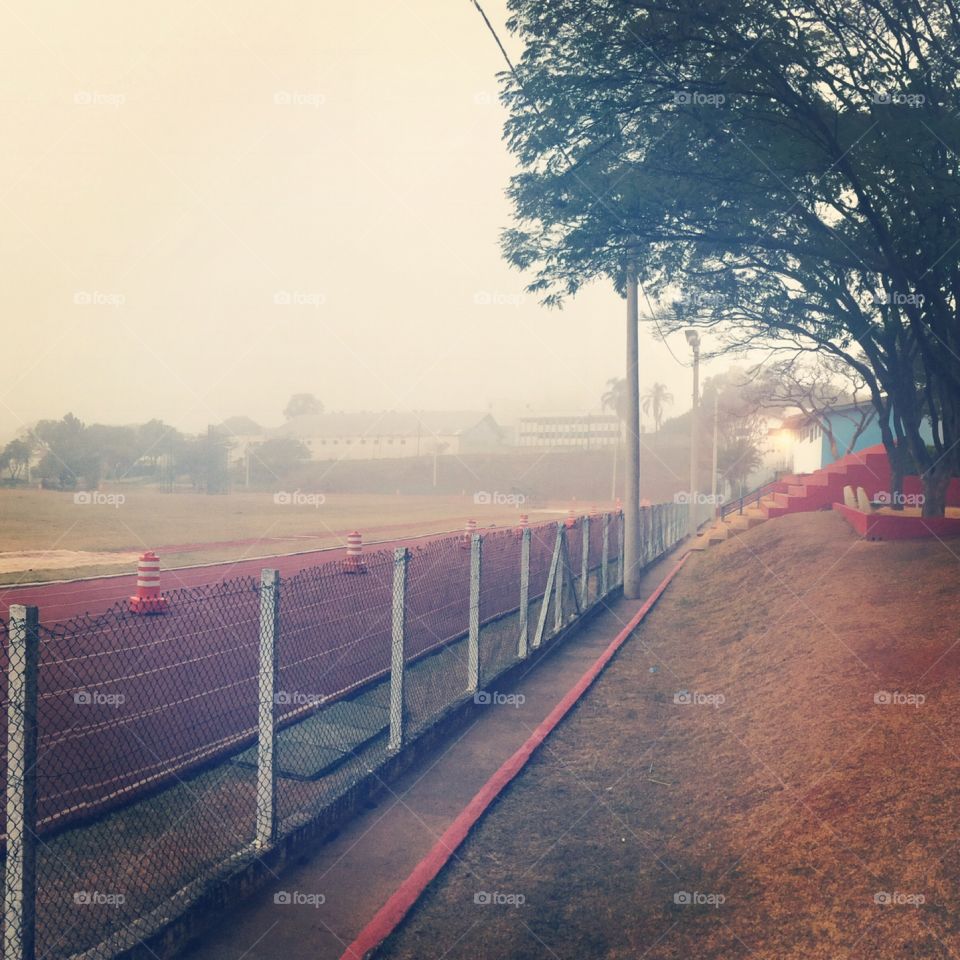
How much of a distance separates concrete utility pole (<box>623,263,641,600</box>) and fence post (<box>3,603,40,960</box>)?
45.4 feet

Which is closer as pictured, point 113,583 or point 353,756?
point 353,756

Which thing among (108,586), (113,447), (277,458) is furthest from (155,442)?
(108,586)

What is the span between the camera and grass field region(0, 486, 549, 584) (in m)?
22.4

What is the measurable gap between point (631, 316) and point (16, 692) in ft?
48.2

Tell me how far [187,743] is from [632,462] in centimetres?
1176

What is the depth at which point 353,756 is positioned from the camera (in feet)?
20.8

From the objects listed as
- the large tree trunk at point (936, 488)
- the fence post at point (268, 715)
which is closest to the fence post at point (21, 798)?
the fence post at point (268, 715)

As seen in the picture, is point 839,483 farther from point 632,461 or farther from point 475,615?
point 475,615

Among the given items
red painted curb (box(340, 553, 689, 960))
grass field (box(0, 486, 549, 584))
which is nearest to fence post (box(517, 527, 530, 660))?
red painted curb (box(340, 553, 689, 960))

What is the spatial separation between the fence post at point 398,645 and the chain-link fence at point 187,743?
2cm

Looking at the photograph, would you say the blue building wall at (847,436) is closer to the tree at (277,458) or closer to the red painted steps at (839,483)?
the red painted steps at (839,483)

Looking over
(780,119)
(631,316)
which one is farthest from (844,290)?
(780,119)

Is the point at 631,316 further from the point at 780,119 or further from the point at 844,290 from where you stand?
the point at 780,119

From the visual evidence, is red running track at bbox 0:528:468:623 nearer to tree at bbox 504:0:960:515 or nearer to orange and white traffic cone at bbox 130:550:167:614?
orange and white traffic cone at bbox 130:550:167:614
